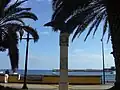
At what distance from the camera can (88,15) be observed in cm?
2181

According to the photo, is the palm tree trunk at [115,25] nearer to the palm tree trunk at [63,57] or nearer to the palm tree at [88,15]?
the palm tree at [88,15]

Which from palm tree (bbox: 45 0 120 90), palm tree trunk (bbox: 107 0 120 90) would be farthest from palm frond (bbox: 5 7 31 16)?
palm tree trunk (bbox: 107 0 120 90)

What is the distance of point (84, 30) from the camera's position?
76.3 feet

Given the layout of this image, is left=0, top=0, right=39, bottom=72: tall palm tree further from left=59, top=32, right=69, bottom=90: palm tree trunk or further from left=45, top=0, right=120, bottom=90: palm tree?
left=59, top=32, right=69, bottom=90: palm tree trunk

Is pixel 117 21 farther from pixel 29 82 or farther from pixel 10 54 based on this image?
pixel 29 82

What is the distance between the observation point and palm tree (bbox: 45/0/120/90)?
18375mm

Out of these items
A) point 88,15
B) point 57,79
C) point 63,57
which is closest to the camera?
point 63,57

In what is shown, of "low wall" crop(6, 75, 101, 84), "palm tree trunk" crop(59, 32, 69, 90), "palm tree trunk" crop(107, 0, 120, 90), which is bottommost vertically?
"low wall" crop(6, 75, 101, 84)

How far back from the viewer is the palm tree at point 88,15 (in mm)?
18375

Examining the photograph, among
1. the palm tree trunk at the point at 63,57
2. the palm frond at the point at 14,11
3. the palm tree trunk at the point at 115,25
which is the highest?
the palm frond at the point at 14,11

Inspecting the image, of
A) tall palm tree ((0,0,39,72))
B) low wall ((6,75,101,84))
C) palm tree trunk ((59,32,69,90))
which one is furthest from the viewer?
low wall ((6,75,101,84))

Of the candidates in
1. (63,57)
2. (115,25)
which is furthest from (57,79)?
(63,57)

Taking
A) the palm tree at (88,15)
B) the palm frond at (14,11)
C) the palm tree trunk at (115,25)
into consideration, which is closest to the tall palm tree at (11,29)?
the palm frond at (14,11)

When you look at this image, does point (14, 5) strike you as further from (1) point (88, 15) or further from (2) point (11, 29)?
(1) point (88, 15)
